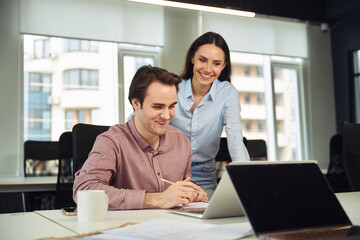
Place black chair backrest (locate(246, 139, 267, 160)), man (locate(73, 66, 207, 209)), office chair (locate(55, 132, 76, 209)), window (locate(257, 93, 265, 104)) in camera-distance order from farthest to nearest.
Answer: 1. window (locate(257, 93, 265, 104))
2. black chair backrest (locate(246, 139, 267, 160))
3. office chair (locate(55, 132, 76, 209))
4. man (locate(73, 66, 207, 209))

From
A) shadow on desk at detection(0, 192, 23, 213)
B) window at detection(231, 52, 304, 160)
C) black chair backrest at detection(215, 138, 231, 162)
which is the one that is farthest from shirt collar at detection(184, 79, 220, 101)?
window at detection(231, 52, 304, 160)

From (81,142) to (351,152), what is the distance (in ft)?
5.01

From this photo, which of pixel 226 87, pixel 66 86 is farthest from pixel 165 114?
pixel 66 86

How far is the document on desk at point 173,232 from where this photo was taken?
90 centimetres

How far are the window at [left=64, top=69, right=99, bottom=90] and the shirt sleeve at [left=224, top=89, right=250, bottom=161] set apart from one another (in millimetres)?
3505

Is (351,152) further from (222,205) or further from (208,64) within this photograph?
(222,205)

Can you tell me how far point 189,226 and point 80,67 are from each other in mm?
4763

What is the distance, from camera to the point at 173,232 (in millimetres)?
942

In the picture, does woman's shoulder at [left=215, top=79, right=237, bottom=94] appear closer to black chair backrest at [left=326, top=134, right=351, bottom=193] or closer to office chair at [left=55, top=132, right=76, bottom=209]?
office chair at [left=55, top=132, right=76, bottom=209]

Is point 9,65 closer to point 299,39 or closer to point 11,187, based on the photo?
point 11,187

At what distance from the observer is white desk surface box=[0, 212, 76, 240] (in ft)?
3.32

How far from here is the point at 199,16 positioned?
6039 mm

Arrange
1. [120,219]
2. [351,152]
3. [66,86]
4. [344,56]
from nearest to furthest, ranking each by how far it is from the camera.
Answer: [120,219], [351,152], [66,86], [344,56]

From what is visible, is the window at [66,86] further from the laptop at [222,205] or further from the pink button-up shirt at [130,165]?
the laptop at [222,205]
